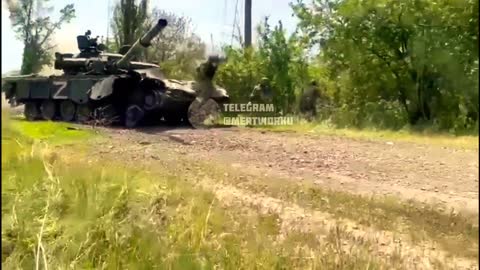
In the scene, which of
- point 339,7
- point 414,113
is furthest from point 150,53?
point 414,113

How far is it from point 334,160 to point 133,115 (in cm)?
390

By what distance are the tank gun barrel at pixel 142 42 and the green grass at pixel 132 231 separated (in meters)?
2.42

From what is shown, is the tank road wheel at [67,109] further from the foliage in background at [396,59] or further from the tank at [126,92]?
the foliage in background at [396,59]

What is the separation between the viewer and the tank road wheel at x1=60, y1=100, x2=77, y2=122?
8172 millimetres

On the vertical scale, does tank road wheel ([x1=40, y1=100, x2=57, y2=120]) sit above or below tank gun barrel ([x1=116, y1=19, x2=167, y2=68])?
below

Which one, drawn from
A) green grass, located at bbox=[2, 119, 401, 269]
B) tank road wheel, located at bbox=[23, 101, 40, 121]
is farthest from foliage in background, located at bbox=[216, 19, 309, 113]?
tank road wheel, located at bbox=[23, 101, 40, 121]

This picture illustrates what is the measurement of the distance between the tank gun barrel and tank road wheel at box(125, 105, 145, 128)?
0.49m

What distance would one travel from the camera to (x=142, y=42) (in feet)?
18.0

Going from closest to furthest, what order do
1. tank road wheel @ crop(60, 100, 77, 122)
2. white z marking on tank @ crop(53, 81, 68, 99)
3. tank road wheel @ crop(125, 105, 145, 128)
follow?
tank road wheel @ crop(125, 105, 145, 128) → tank road wheel @ crop(60, 100, 77, 122) → white z marking on tank @ crop(53, 81, 68, 99)

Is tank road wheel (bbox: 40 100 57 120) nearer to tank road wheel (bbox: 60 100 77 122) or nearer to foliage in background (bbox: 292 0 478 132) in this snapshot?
tank road wheel (bbox: 60 100 77 122)

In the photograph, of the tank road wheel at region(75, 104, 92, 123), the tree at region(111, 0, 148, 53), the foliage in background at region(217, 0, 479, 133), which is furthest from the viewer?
the tank road wheel at region(75, 104, 92, 123)

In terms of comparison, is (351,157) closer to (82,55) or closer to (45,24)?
(45,24)

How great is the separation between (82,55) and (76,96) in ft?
2.16

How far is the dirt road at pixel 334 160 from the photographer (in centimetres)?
278
